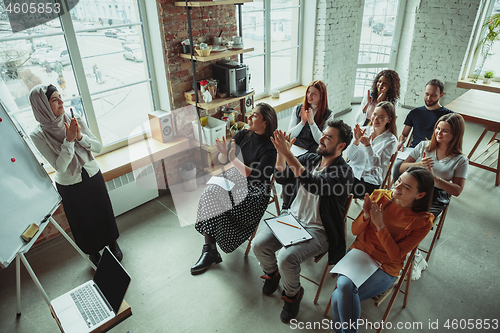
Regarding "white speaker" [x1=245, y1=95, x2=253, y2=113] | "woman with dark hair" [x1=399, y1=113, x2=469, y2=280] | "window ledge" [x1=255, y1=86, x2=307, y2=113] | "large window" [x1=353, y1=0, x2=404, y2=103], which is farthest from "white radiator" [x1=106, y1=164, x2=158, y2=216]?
"large window" [x1=353, y1=0, x2=404, y2=103]

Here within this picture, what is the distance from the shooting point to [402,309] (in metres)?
2.45

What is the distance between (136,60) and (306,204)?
2394 millimetres

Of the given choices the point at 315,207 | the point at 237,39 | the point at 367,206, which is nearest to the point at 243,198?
the point at 315,207

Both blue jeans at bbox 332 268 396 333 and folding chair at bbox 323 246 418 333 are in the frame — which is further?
folding chair at bbox 323 246 418 333

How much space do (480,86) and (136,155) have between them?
5.28 metres

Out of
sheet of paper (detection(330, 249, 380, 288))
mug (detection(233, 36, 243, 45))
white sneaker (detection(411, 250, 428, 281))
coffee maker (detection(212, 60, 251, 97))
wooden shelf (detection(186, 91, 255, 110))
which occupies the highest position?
mug (detection(233, 36, 243, 45))

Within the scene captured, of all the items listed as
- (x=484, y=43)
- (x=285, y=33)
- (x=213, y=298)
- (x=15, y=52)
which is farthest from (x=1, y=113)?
(x=484, y=43)

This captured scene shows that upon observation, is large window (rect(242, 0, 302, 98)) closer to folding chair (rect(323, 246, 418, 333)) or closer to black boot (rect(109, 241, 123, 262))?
black boot (rect(109, 241, 123, 262))

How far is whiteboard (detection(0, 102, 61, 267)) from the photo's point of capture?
190 centimetres

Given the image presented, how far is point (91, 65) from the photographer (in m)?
3.21

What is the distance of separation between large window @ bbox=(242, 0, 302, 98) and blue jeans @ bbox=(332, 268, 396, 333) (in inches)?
131

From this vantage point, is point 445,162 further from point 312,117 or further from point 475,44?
point 475,44

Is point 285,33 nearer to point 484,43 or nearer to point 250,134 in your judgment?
point 250,134

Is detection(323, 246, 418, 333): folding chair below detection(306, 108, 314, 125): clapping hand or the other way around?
below
